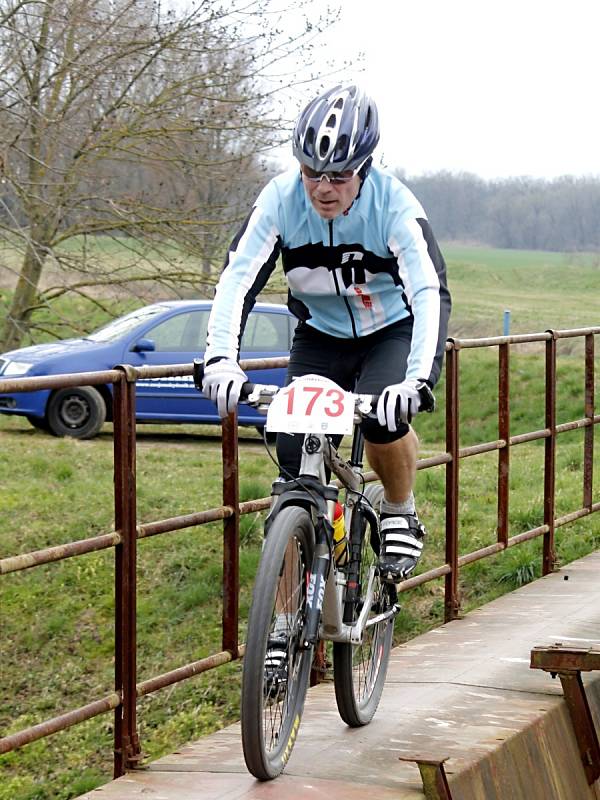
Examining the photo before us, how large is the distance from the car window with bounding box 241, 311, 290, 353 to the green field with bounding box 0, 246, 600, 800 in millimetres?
1149

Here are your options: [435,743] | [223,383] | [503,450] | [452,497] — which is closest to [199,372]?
[223,383]

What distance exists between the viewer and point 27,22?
12000 mm

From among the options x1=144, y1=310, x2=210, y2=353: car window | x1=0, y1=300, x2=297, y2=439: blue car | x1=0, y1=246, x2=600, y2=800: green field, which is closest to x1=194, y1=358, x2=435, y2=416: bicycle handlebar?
x1=0, y1=246, x2=600, y2=800: green field

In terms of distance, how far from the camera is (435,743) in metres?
Answer: 4.53

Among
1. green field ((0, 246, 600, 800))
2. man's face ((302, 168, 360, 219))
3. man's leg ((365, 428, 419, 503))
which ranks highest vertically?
man's face ((302, 168, 360, 219))

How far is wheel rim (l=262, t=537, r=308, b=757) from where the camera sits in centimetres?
386

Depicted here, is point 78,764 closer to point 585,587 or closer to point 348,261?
point 585,587

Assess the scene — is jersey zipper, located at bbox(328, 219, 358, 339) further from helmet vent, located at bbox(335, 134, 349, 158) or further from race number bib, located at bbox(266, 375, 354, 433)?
race number bib, located at bbox(266, 375, 354, 433)

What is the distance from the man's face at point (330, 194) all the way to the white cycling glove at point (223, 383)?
1.91 feet

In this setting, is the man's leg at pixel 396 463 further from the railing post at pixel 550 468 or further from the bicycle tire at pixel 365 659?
the railing post at pixel 550 468

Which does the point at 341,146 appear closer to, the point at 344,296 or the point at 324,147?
the point at 324,147

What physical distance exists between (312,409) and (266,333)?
495 inches

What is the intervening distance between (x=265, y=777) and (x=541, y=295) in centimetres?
4724

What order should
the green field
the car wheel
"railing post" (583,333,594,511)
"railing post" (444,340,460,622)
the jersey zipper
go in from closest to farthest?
the jersey zipper < "railing post" (444,340,460,622) < the green field < "railing post" (583,333,594,511) < the car wheel
